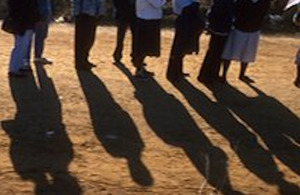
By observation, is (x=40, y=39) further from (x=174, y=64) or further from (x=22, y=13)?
(x=174, y=64)

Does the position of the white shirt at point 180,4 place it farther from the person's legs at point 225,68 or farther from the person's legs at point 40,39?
the person's legs at point 40,39

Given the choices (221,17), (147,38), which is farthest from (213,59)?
(147,38)

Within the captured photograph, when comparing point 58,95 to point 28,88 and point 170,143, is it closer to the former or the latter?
point 28,88

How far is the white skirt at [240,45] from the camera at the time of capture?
31.7 feet

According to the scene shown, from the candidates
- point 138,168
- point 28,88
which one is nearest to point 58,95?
point 28,88

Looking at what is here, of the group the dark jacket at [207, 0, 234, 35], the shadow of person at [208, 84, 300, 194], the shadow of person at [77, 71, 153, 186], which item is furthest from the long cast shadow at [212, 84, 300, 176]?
the shadow of person at [77, 71, 153, 186]

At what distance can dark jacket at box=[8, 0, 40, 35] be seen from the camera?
9.12 m

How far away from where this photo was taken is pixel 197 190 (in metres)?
6.45

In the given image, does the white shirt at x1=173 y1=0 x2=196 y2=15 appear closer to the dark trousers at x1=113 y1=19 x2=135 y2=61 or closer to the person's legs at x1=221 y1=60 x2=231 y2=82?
the person's legs at x1=221 y1=60 x2=231 y2=82

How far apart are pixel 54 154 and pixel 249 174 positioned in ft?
5.60

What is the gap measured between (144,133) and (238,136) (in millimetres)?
945

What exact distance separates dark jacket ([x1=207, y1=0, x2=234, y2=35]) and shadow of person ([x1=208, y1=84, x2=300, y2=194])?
28.6 inches

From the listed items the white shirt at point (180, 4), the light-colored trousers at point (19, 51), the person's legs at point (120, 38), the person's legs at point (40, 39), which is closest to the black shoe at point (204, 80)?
the white shirt at point (180, 4)

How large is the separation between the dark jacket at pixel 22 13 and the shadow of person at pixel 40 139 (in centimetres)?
63
